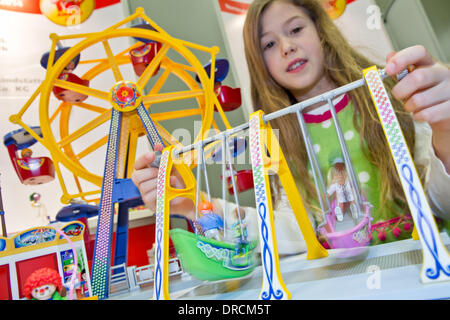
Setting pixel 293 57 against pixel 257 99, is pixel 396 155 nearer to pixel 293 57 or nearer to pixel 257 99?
pixel 293 57

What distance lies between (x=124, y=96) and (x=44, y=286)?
1.68 feet

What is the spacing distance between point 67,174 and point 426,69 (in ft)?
4.26

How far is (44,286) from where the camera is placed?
0.67 meters

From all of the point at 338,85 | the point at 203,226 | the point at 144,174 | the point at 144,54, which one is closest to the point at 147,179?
the point at 144,174

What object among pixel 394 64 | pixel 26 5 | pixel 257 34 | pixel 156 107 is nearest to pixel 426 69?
pixel 394 64

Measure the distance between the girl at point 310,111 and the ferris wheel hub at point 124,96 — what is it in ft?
0.73

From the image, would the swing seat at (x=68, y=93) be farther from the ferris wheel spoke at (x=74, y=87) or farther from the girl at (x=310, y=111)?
the girl at (x=310, y=111)

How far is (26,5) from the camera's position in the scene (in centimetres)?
140

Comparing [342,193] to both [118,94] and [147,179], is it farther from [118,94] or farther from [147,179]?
[118,94]

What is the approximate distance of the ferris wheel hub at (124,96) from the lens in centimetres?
87

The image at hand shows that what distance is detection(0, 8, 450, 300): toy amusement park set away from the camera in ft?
1.29

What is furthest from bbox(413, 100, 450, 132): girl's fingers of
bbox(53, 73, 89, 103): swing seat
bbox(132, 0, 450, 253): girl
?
bbox(53, 73, 89, 103): swing seat

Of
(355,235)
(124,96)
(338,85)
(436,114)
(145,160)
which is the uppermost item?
(124,96)

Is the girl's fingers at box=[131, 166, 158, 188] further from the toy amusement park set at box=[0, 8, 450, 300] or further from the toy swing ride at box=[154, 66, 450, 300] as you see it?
the toy swing ride at box=[154, 66, 450, 300]
